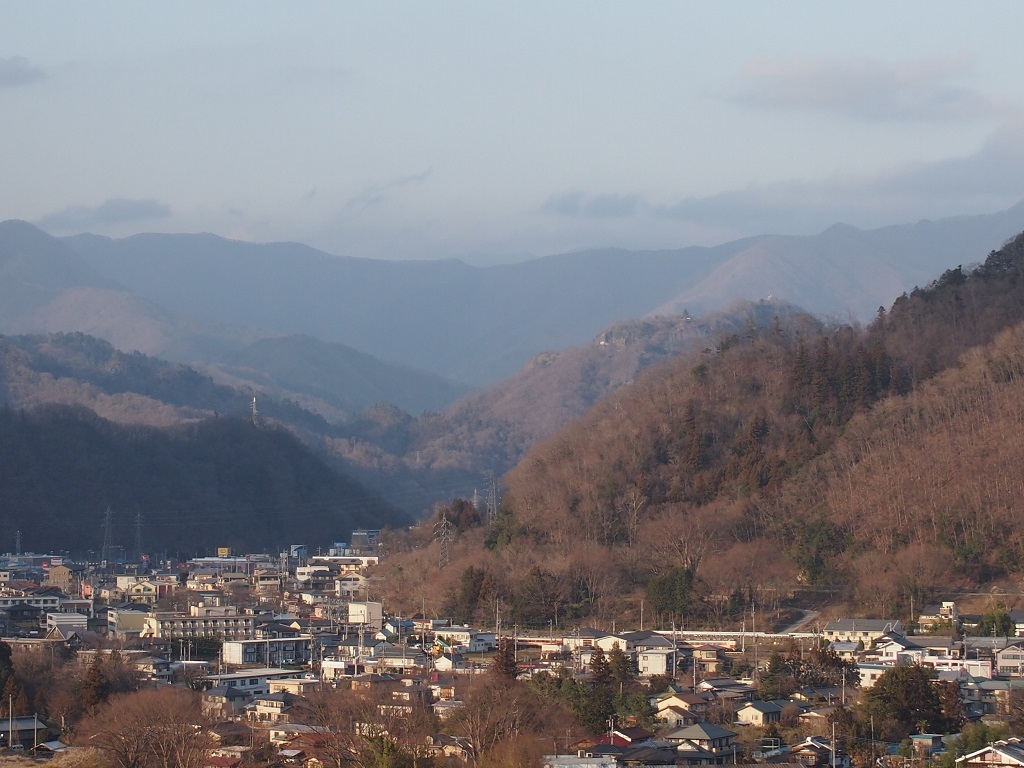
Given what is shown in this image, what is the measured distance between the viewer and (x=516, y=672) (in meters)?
28.4

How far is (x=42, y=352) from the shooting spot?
115m

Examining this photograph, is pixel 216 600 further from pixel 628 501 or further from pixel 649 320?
pixel 649 320

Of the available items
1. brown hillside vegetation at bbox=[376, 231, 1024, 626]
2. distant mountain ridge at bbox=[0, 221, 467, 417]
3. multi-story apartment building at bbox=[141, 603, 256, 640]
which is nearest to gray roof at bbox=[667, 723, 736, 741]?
brown hillside vegetation at bbox=[376, 231, 1024, 626]

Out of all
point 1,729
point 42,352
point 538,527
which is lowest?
point 1,729

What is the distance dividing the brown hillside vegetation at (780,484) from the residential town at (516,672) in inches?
54.3

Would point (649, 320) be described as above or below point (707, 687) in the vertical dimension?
above

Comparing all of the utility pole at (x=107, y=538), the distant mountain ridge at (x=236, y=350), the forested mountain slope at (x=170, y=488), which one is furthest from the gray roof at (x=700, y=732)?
the distant mountain ridge at (x=236, y=350)

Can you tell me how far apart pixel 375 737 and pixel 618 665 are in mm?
6914

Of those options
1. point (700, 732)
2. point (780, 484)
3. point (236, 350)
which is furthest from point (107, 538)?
point (236, 350)

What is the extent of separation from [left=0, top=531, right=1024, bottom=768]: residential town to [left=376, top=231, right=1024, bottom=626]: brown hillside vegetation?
1380 mm

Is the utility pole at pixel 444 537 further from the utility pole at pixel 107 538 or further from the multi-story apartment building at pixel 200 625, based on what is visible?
the utility pole at pixel 107 538

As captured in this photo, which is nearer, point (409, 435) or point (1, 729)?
point (1, 729)

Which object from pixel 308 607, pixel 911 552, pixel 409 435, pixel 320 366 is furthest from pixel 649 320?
pixel 911 552

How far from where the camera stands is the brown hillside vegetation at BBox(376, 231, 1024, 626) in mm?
35688
